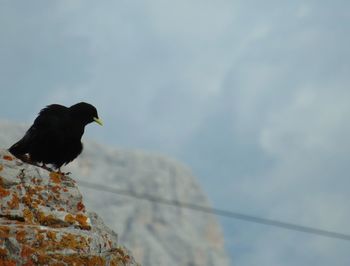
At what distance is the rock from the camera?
5827 millimetres

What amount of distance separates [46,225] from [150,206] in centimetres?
12055

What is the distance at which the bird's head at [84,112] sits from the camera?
29.8ft

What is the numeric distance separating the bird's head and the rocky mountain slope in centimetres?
9755

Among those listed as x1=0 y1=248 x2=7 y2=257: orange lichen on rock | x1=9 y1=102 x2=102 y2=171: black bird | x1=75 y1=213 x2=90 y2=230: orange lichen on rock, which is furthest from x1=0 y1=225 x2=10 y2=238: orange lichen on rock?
x1=9 y1=102 x2=102 y2=171: black bird

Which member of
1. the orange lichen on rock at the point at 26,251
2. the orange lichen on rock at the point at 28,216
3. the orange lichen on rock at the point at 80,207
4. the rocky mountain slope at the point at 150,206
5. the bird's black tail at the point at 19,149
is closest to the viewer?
the orange lichen on rock at the point at 26,251

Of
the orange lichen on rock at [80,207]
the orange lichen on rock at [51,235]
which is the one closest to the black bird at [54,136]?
the orange lichen on rock at [80,207]

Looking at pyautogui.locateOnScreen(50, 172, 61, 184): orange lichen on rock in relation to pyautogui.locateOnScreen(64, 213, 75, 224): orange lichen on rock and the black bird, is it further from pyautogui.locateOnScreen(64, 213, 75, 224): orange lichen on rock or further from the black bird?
the black bird

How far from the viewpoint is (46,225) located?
6.50m

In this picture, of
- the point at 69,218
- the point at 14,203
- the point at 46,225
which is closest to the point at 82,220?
the point at 69,218

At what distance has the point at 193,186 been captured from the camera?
14112 centimetres

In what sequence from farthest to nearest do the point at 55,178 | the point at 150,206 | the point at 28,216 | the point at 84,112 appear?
1. the point at 150,206
2. the point at 84,112
3. the point at 55,178
4. the point at 28,216

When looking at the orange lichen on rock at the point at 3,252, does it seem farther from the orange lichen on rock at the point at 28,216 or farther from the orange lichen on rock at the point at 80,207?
the orange lichen on rock at the point at 80,207

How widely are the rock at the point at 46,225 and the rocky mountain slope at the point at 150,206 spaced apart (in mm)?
100034

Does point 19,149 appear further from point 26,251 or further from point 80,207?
point 26,251
